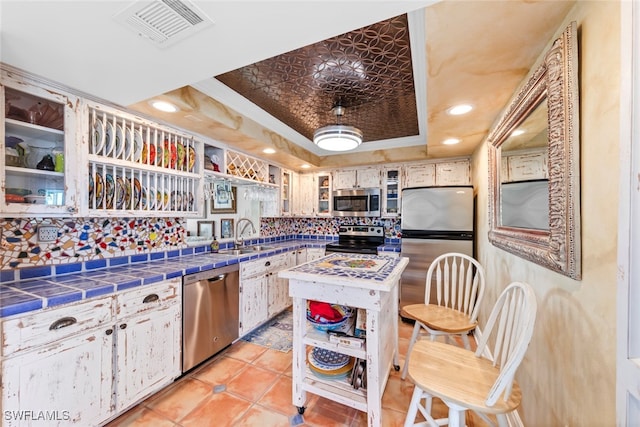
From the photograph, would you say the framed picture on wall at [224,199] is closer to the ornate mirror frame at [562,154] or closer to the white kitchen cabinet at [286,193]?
the white kitchen cabinet at [286,193]

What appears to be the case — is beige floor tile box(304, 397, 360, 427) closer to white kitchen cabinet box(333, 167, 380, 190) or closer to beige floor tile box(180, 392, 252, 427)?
beige floor tile box(180, 392, 252, 427)

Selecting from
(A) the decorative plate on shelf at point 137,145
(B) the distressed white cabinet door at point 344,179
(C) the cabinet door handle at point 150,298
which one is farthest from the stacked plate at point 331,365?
(B) the distressed white cabinet door at point 344,179

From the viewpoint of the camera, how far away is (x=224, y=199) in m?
3.21

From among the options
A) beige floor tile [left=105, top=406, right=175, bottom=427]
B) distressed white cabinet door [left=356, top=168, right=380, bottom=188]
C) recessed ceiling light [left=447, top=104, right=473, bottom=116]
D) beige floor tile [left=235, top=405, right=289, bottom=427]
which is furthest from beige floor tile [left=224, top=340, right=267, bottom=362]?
recessed ceiling light [left=447, top=104, right=473, bottom=116]

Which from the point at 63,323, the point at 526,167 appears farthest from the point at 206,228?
the point at 526,167

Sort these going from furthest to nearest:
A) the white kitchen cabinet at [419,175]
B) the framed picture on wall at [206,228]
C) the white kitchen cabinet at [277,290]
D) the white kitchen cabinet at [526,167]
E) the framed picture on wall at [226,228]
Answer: the white kitchen cabinet at [419,175] → the framed picture on wall at [226,228] → the white kitchen cabinet at [277,290] → the framed picture on wall at [206,228] → the white kitchen cabinet at [526,167]

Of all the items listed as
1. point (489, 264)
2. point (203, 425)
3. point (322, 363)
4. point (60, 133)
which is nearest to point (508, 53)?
point (489, 264)

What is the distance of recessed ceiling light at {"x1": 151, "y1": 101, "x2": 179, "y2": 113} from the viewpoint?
1874 mm

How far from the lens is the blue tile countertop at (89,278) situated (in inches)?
51.4

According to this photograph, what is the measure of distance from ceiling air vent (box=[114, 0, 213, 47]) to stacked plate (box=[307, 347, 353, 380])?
212 centimetres

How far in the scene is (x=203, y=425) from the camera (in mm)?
1606

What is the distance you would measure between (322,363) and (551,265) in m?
1.48

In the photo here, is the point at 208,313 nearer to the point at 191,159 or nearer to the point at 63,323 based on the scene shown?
the point at 63,323

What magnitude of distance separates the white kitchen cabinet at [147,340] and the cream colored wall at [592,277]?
2380mm
